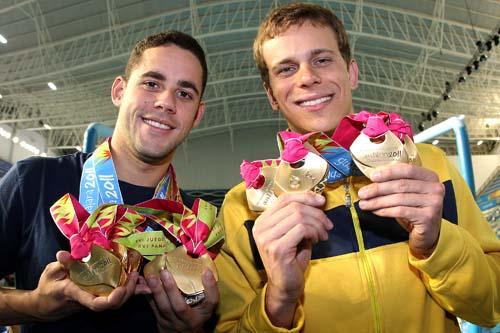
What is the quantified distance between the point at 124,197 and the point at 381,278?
123cm

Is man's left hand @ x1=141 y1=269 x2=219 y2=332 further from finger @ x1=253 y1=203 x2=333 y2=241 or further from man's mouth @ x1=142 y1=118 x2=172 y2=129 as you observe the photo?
man's mouth @ x1=142 y1=118 x2=172 y2=129

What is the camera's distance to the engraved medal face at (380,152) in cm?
128

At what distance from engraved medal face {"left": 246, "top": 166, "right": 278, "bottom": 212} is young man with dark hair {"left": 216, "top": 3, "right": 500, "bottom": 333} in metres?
0.09

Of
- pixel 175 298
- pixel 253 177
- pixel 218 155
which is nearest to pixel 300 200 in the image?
pixel 253 177

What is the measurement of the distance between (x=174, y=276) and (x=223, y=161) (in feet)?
87.5

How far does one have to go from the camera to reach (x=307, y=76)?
1.73 metres

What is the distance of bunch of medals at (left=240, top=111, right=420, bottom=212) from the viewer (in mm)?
1291

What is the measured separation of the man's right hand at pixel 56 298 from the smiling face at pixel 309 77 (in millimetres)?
877

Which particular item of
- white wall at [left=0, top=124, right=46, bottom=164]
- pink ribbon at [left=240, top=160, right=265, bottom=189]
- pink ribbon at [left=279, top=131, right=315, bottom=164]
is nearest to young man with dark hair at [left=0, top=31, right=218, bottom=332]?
pink ribbon at [left=240, top=160, right=265, bottom=189]

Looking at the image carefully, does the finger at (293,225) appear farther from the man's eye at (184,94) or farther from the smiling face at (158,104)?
the man's eye at (184,94)

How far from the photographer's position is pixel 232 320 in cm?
173

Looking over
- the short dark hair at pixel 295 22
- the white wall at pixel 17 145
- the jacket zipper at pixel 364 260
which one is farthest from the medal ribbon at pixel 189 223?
the white wall at pixel 17 145

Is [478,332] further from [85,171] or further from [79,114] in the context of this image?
[79,114]

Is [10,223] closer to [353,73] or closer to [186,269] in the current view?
[186,269]
